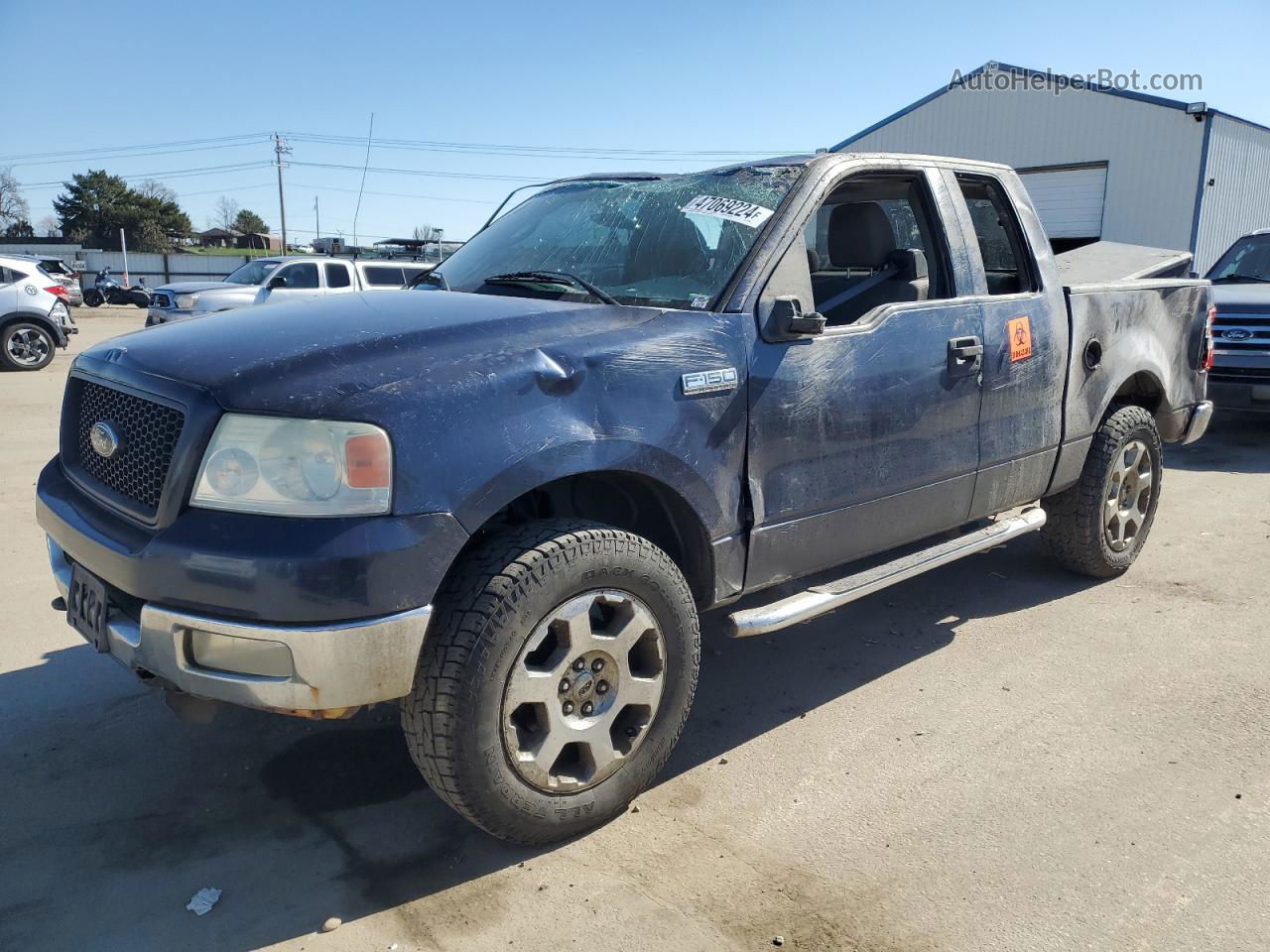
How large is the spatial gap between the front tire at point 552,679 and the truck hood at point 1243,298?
799 centimetres

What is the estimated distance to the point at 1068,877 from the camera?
2592 millimetres

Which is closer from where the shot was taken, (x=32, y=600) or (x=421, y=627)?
(x=421, y=627)

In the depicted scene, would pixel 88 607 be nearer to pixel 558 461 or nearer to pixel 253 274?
pixel 558 461

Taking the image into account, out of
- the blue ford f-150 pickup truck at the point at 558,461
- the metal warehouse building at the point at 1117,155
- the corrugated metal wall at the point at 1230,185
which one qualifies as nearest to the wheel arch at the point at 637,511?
the blue ford f-150 pickup truck at the point at 558,461

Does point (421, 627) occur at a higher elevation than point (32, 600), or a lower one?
higher

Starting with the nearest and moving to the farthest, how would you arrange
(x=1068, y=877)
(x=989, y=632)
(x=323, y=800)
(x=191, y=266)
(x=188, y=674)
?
(x=188, y=674) < (x=1068, y=877) < (x=323, y=800) < (x=989, y=632) < (x=191, y=266)

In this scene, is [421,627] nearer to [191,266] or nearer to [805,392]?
[805,392]

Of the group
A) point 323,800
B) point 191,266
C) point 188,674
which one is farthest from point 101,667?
point 191,266

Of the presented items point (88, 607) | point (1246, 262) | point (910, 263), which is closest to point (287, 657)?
point (88, 607)

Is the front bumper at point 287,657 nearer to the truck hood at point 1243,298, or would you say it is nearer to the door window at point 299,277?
the truck hood at point 1243,298

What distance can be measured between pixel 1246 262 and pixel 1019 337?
25.9 feet

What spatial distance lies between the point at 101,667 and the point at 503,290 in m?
2.25

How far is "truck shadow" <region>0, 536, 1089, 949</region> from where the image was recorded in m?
2.45

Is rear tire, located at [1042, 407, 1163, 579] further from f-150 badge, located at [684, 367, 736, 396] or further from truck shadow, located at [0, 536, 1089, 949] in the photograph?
f-150 badge, located at [684, 367, 736, 396]
